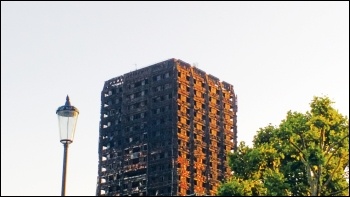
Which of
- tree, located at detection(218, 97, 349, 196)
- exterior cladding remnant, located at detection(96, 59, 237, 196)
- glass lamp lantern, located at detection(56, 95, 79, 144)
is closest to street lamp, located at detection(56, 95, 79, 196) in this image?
glass lamp lantern, located at detection(56, 95, 79, 144)

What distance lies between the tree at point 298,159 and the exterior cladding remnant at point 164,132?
111 m

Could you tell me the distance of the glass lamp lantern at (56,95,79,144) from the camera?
1577cm

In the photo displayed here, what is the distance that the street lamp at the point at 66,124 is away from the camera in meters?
15.8

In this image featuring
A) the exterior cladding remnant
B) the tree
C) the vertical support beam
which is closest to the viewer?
the vertical support beam

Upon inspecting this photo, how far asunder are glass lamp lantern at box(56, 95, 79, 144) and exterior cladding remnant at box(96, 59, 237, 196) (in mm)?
136504

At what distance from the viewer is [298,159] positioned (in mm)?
39531

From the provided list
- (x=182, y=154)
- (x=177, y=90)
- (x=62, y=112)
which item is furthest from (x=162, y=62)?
(x=62, y=112)

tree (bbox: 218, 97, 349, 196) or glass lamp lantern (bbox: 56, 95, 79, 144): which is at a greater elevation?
tree (bbox: 218, 97, 349, 196)

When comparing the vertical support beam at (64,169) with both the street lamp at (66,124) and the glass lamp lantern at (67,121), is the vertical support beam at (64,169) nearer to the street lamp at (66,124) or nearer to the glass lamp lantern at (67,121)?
the street lamp at (66,124)

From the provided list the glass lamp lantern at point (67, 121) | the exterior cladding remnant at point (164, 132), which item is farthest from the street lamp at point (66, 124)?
the exterior cladding remnant at point (164, 132)

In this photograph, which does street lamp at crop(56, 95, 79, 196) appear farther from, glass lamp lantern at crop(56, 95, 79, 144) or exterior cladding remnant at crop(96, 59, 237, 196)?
exterior cladding remnant at crop(96, 59, 237, 196)

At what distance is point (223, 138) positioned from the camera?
176m

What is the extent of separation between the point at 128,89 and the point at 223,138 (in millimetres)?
26920

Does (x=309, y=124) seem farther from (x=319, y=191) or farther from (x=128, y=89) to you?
(x=128, y=89)
